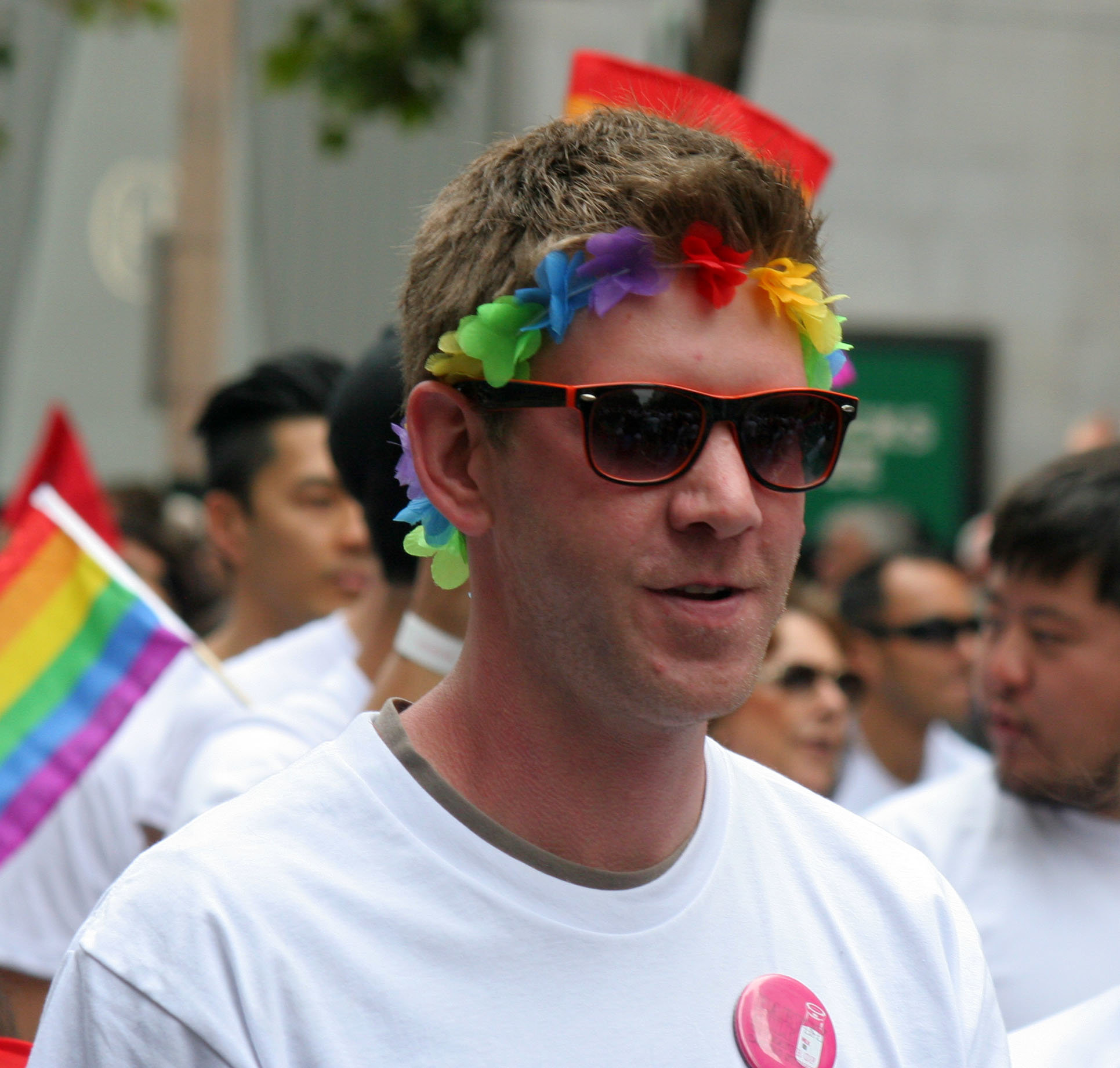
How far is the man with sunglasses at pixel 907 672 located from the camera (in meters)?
6.08

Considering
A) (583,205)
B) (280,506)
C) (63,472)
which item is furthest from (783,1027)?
(63,472)

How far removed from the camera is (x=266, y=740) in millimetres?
3105

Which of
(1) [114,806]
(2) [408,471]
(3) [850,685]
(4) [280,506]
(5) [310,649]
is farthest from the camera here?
(3) [850,685]

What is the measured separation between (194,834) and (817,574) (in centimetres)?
857

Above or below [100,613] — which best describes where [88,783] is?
below

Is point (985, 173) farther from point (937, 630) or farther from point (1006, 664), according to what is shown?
point (1006, 664)

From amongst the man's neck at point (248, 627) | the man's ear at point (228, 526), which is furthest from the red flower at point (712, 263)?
the man's ear at point (228, 526)

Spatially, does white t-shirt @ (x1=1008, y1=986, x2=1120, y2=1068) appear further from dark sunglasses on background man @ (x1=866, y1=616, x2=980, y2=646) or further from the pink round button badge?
dark sunglasses on background man @ (x1=866, y1=616, x2=980, y2=646)

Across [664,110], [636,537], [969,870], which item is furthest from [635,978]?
[969,870]

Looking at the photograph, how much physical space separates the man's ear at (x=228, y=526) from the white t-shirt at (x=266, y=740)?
6.92 feet

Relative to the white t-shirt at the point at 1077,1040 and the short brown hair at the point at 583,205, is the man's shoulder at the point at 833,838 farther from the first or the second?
the short brown hair at the point at 583,205

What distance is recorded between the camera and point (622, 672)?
5.83ft

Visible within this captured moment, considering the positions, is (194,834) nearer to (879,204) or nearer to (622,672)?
(622,672)

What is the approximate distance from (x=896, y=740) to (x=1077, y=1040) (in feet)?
13.0
